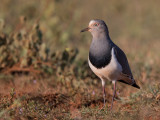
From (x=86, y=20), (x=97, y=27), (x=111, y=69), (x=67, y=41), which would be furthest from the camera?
(x=86, y=20)

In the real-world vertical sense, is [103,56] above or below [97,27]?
below

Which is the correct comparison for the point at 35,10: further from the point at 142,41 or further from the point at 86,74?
the point at 86,74

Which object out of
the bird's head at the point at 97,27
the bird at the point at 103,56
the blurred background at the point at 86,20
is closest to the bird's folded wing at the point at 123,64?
the bird at the point at 103,56

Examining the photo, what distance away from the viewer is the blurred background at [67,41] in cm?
611

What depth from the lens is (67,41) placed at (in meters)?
9.37

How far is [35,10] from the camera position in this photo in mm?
9922

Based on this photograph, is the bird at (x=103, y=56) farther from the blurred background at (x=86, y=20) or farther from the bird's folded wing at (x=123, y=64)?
the blurred background at (x=86, y=20)

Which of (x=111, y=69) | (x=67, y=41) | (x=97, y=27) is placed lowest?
(x=111, y=69)

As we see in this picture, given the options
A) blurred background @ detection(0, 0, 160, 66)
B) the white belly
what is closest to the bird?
the white belly

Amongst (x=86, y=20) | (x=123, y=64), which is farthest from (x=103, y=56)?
(x=86, y=20)

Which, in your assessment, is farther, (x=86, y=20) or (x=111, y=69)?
(x=86, y=20)

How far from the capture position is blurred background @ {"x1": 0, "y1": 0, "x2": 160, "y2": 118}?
20.1 ft

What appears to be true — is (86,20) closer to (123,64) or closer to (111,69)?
(123,64)

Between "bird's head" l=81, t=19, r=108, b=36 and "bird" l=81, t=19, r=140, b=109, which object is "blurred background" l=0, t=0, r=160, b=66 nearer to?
"bird's head" l=81, t=19, r=108, b=36
